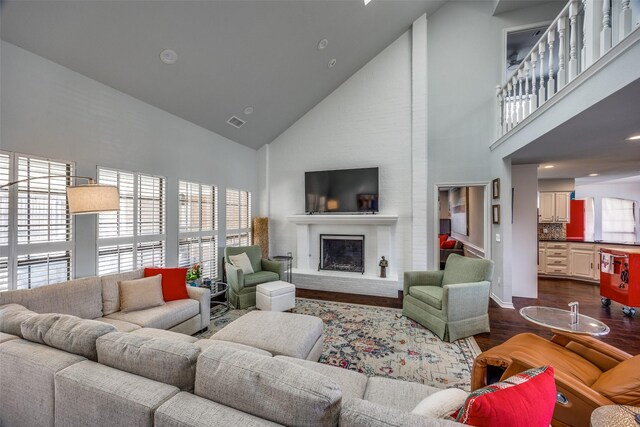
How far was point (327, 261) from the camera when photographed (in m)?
5.44

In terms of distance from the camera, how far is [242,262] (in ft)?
13.9

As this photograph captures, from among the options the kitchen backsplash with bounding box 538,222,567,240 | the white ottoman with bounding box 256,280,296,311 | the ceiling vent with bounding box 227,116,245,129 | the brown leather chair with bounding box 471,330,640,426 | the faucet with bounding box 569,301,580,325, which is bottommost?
the white ottoman with bounding box 256,280,296,311

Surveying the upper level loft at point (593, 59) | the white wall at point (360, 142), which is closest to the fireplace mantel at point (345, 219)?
the white wall at point (360, 142)

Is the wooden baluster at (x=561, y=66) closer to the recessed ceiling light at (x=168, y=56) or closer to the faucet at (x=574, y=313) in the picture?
the faucet at (x=574, y=313)

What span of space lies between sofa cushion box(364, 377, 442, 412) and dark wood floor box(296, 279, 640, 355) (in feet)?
6.08

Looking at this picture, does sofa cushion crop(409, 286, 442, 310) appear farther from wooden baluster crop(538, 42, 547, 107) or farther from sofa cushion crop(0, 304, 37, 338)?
sofa cushion crop(0, 304, 37, 338)

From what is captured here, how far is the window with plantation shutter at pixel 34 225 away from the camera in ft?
7.61

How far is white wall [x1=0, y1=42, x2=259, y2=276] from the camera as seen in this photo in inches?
93.5

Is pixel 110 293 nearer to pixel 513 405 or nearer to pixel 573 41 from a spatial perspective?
pixel 513 405

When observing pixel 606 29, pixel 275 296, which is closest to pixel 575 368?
pixel 606 29

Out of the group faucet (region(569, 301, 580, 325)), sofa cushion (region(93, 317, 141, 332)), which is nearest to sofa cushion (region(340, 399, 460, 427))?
faucet (region(569, 301, 580, 325))

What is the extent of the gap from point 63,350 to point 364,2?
4890 millimetres

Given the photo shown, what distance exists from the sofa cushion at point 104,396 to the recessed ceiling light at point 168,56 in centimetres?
311

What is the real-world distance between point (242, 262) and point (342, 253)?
204 centimetres
